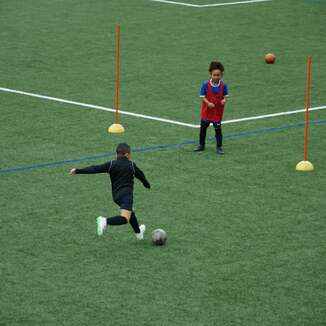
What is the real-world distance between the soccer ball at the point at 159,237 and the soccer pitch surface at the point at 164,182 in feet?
0.42

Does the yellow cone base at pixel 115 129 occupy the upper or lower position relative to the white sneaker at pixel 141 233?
upper

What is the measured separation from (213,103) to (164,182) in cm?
256

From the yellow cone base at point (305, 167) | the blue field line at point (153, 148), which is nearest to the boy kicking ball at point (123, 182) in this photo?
the blue field line at point (153, 148)

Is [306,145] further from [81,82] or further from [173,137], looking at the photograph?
[81,82]

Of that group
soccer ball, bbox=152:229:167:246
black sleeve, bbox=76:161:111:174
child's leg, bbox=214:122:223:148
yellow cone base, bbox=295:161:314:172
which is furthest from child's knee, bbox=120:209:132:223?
child's leg, bbox=214:122:223:148

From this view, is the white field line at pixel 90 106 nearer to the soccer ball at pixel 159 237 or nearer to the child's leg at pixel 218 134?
the child's leg at pixel 218 134

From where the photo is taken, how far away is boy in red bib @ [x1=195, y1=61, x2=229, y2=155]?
2022cm

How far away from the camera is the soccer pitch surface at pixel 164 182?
13.4 m

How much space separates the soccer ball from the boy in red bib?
514cm

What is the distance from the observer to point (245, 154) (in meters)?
20.2

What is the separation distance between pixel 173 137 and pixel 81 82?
17.4 feet

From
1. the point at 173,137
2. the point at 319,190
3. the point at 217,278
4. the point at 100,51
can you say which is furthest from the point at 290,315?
the point at 100,51

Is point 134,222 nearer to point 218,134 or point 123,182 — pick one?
point 123,182

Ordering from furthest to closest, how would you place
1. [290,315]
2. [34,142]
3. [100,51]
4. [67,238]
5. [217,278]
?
[100,51]
[34,142]
[67,238]
[217,278]
[290,315]
